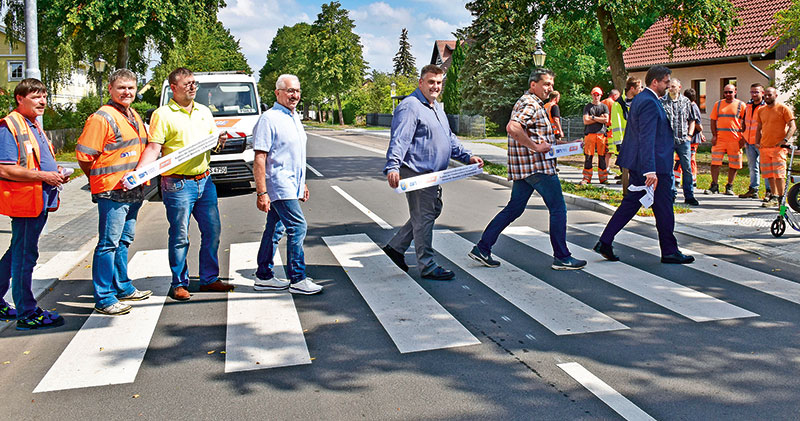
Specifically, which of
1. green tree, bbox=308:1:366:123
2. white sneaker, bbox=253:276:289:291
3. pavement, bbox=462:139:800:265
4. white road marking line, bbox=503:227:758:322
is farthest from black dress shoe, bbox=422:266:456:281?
green tree, bbox=308:1:366:123

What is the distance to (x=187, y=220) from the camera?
19.7 ft

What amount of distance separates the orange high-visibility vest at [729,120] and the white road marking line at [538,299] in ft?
22.2

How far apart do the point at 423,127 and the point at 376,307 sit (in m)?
1.71

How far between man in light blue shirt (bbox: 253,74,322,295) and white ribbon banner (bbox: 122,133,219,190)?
0.41 meters

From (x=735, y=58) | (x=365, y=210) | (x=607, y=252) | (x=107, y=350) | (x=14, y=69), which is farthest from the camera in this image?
(x=14, y=69)

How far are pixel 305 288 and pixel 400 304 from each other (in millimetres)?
882

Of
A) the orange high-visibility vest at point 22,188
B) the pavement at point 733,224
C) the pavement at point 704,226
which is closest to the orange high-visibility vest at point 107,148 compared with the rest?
the orange high-visibility vest at point 22,188

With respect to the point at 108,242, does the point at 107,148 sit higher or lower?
higher

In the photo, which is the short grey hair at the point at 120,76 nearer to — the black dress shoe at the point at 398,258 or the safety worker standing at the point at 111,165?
the safety worker standing at the point at 111,165

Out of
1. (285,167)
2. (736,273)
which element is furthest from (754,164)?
(285,167)

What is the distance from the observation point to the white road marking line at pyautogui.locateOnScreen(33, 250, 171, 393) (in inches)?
170

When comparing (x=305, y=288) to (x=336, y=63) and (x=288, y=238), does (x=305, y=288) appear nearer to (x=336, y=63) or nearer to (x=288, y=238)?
(x=288, y=238)

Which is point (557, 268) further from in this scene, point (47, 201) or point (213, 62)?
point (213, 62)

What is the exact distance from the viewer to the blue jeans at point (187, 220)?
232 inches
